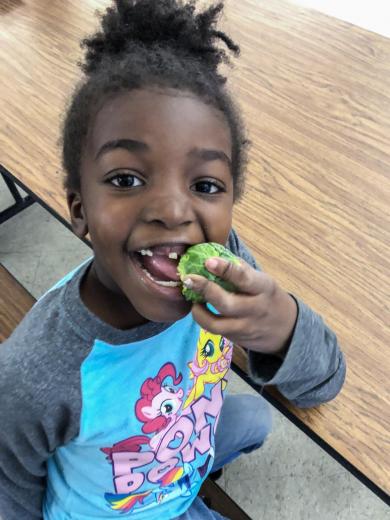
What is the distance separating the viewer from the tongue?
23.4 inches

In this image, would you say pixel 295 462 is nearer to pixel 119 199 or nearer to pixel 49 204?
pixel 49 204

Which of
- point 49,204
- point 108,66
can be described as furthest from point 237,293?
point 49,204

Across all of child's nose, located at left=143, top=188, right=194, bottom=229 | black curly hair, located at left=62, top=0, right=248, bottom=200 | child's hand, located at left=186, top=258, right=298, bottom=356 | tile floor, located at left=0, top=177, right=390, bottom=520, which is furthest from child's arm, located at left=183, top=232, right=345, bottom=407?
tile floor, located at left=0, top=177, right=390, bottom=520

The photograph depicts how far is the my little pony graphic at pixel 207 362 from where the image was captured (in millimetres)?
770

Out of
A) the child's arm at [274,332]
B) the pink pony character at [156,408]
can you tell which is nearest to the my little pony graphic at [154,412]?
the pink pony character at [156,408]

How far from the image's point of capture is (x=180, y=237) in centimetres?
59

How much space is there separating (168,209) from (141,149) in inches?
3.3

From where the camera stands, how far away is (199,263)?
540mm

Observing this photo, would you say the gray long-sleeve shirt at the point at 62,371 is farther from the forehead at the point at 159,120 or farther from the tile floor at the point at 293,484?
the tile floor at the point at 293,484

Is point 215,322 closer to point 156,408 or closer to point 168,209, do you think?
point 168,209

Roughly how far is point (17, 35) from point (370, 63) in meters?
1.00

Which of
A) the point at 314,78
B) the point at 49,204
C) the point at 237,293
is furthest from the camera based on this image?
the point at 314,78

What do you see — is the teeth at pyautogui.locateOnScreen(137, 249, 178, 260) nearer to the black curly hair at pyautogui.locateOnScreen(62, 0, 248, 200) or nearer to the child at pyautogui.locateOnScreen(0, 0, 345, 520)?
the child at pyautogui.locateOnScreen(0, 0, 345, 520)

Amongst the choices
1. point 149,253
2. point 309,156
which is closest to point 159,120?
point 149,253
